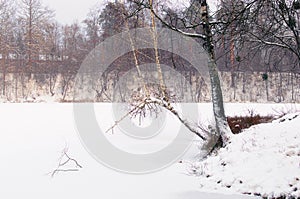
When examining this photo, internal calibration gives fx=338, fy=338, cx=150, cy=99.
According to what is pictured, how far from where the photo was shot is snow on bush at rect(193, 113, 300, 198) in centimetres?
561

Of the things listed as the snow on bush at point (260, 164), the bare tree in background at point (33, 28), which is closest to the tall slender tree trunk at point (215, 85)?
the snow on bush at point (260, 164)

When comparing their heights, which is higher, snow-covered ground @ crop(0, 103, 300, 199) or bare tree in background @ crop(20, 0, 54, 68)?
bare tree in background @ crop(20, 0, 54, 68)

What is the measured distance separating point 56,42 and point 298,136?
35.6 metres

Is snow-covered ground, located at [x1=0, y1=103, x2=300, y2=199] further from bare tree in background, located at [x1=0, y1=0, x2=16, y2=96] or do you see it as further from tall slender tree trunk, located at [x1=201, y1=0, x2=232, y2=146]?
bare tree in background, located at [x1=0, y1=0, x2=16, y2=96]

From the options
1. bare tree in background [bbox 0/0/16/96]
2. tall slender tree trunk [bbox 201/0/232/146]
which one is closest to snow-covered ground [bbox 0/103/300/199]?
tall slender tree trunk [bbox 201/0/232/146]

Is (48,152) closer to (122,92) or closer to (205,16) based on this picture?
(205,16)

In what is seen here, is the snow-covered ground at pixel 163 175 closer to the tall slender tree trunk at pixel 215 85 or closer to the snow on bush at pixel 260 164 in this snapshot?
the snow on bush at pixel 260 164

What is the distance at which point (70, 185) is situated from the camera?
618 cm

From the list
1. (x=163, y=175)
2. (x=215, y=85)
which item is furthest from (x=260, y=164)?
(x=215, y=85)

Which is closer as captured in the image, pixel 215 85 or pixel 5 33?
pixel 215 85

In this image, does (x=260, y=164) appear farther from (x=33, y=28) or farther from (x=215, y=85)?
(x=33, y=28)

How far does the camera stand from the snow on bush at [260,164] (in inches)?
221

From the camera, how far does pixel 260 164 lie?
6.39 m

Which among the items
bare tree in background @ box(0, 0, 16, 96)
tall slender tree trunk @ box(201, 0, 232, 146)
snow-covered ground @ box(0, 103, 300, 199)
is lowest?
snow-covered ground @ box(0, 103, 300, 199)
